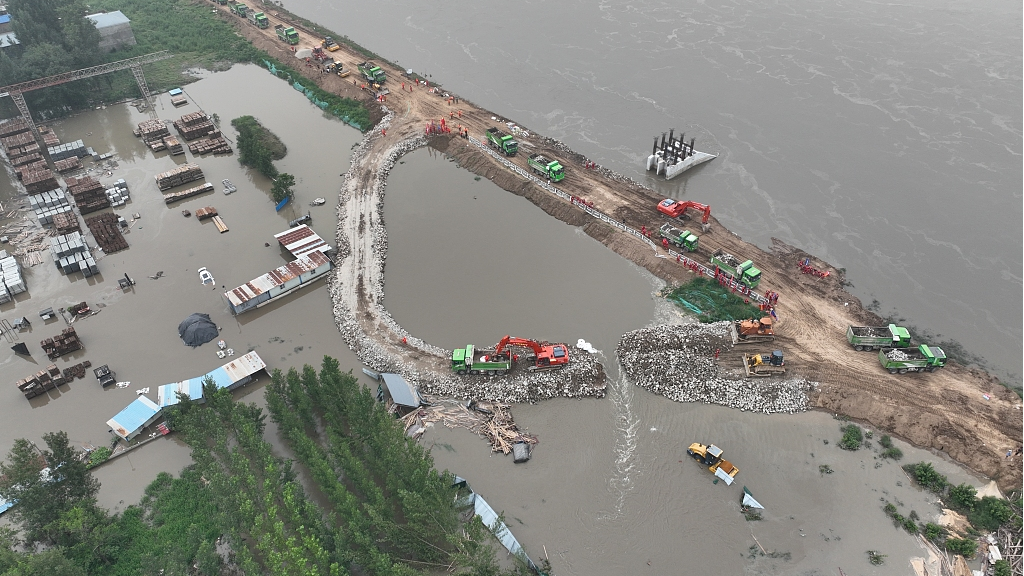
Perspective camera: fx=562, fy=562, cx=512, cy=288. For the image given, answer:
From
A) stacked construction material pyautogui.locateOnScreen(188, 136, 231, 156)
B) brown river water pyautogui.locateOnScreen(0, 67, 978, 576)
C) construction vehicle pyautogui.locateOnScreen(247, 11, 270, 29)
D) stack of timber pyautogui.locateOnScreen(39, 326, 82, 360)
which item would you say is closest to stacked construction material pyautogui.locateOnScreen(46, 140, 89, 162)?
brown river water pyautogui.locateOnScreen(0, 67, 978, 576)

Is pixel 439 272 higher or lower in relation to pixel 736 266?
lower

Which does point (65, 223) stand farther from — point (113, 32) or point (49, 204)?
point (113, 32)

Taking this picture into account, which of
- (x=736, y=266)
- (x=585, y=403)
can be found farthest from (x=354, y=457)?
(x=736, y=266)

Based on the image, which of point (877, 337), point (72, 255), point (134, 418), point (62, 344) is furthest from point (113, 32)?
point (877, 337)

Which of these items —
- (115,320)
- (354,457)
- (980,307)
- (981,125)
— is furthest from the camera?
(981,125)

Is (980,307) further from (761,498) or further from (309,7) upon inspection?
(309,7)

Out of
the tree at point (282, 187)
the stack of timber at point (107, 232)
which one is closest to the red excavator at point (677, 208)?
the tree at point (282, 187)
